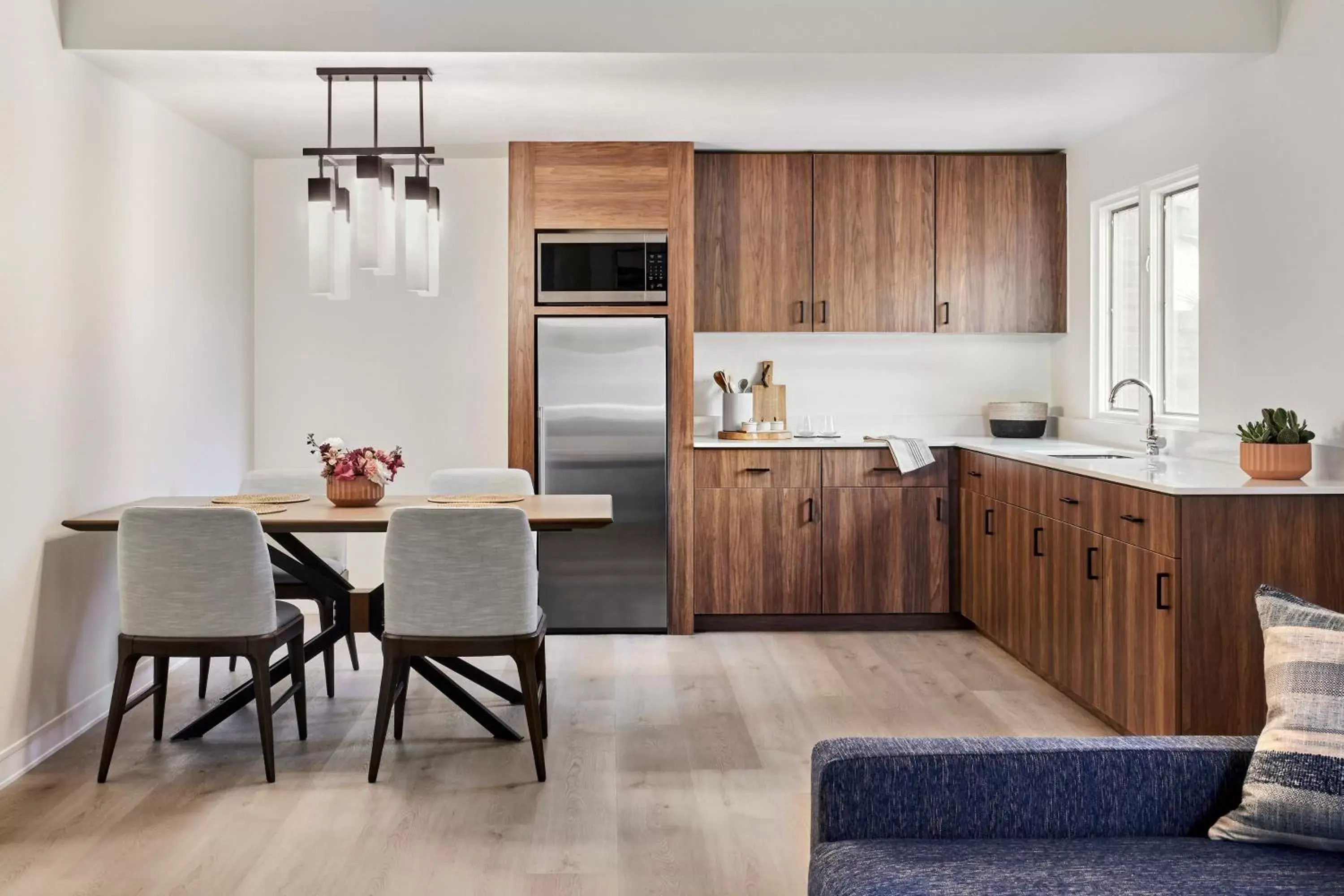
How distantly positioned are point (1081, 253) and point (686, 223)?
1912 millimetres

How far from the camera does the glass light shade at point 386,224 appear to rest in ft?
12.0

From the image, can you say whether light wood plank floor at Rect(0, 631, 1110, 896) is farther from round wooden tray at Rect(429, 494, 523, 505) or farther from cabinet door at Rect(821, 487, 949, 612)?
A: round wooden tray at Rect(429, 494, 523, 505)

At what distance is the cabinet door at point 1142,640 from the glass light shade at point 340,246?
261 cm

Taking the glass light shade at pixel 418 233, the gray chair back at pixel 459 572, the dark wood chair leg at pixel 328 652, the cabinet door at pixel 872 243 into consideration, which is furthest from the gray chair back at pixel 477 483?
the cabinet door at pixel 872 243

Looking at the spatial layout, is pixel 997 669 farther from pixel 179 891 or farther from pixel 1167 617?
pixel 179 891

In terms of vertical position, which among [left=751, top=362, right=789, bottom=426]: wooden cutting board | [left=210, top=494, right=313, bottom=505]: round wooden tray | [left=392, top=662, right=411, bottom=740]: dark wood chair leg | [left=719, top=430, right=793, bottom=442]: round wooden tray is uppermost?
[left=751, top=362, right=789, bottom=426]: wooden cutting board

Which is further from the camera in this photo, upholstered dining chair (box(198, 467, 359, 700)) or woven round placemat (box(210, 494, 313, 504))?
upholstered dining chair (box(198, 467, 359, 700))

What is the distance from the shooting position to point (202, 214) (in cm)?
505

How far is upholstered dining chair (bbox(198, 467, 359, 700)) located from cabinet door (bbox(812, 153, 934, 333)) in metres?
2.49

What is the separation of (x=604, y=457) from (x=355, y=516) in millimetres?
1808

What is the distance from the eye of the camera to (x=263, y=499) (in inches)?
164

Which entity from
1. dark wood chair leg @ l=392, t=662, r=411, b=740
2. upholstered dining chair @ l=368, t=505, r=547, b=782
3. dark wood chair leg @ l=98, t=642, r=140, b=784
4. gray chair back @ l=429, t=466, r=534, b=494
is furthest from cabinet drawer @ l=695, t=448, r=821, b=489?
dark wood chair leg @ l=98, t=642, r=140, b=784

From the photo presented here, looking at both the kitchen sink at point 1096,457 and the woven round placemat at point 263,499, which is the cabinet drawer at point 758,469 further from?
the woven round placemat at point 263,499

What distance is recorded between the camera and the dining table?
3.65 meters
